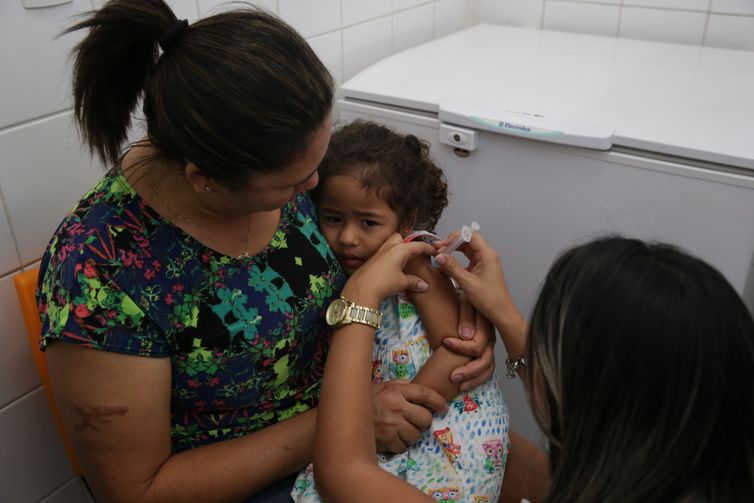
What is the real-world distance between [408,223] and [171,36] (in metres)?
0.60

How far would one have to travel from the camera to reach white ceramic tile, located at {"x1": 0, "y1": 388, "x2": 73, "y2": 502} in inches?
43.9

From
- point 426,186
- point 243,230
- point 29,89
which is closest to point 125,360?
point 243,230

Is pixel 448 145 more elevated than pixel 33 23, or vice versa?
pixel 33 23

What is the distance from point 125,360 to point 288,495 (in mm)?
363

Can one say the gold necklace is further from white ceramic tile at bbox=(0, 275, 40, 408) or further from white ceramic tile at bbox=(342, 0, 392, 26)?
white ceramic tile at bbox=(342, 0, 392, 26)

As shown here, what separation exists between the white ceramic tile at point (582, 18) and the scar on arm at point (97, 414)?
179 cm

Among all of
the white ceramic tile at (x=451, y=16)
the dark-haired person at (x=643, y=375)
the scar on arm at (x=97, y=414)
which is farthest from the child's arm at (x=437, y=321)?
the white ceramic tile at (x=451, y=16)

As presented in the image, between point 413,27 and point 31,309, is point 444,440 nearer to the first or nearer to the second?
point 31,309

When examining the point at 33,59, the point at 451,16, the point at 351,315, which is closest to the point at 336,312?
the point at 351,315

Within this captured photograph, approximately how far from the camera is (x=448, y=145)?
4.82 feet

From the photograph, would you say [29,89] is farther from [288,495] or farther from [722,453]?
[722,453]

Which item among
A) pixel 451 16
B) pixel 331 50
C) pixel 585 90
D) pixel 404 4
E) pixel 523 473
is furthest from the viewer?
pixel 451 16

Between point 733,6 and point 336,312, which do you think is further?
point 733,6

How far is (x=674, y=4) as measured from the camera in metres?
1.85
